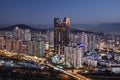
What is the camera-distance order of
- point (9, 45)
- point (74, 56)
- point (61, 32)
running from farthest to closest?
point (9, 45)
point (61, 32)
point (74, 56)

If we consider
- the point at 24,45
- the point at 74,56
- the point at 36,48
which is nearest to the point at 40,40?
the point at 24,45

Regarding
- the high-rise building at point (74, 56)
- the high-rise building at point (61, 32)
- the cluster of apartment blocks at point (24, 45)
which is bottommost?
the high-rise building at point (74, 56)

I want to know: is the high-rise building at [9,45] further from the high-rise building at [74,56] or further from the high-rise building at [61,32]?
the high-rise building at [74,56]

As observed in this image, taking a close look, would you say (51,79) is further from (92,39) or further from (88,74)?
(92,39)

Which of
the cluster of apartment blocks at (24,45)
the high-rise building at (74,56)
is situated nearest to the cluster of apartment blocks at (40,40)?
the cluster of apartment blocks at (24,45)

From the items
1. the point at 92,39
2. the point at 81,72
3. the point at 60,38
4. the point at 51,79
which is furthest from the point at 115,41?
the point at 51,79

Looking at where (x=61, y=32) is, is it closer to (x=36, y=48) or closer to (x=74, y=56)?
(x=36, y=48)

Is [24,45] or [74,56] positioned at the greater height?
[24,45]

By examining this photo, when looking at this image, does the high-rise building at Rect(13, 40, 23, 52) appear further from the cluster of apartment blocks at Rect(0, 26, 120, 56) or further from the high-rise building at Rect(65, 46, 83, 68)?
the high-rise building at Rect(65, 46, 83, 68)

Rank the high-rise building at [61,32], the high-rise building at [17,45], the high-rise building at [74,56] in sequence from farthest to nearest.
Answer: the high-rise building at [17,45] < the high-rise building at [61,32] < the high-rise building at [74,56]
